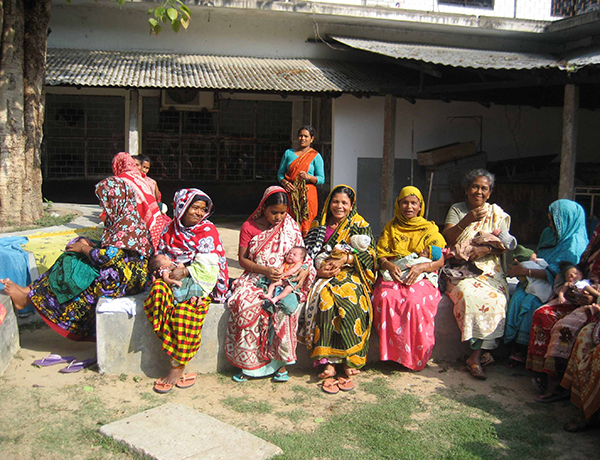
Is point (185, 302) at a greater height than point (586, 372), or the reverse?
point (185, 302)

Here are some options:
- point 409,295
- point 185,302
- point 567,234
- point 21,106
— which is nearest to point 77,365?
point 185,302

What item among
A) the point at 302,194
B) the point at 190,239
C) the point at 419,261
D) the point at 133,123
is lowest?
the point at 419,261

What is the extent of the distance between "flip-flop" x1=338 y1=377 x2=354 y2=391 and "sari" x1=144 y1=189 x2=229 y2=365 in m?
1.03

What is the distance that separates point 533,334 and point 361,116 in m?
6.67

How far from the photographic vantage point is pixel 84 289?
396cm

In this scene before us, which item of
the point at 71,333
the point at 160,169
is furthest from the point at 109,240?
the point at 160,169

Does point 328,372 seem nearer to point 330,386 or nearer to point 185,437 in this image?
point 330,386

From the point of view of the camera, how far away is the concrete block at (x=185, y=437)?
111 inches

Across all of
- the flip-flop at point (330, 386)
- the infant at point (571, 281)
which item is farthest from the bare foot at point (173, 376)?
the infant at point (571, 281)

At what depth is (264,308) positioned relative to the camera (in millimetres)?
3830

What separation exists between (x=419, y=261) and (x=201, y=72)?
6.17 m

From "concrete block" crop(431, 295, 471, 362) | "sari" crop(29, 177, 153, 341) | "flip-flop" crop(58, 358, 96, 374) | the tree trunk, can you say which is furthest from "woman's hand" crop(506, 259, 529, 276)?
the tree trunk

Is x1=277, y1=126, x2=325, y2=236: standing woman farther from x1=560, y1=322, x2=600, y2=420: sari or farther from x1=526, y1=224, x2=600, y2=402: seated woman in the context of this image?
x1=560, y1=322, x2=600, y2=420: sari

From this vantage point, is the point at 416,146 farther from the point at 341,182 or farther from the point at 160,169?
the point at 160,169
